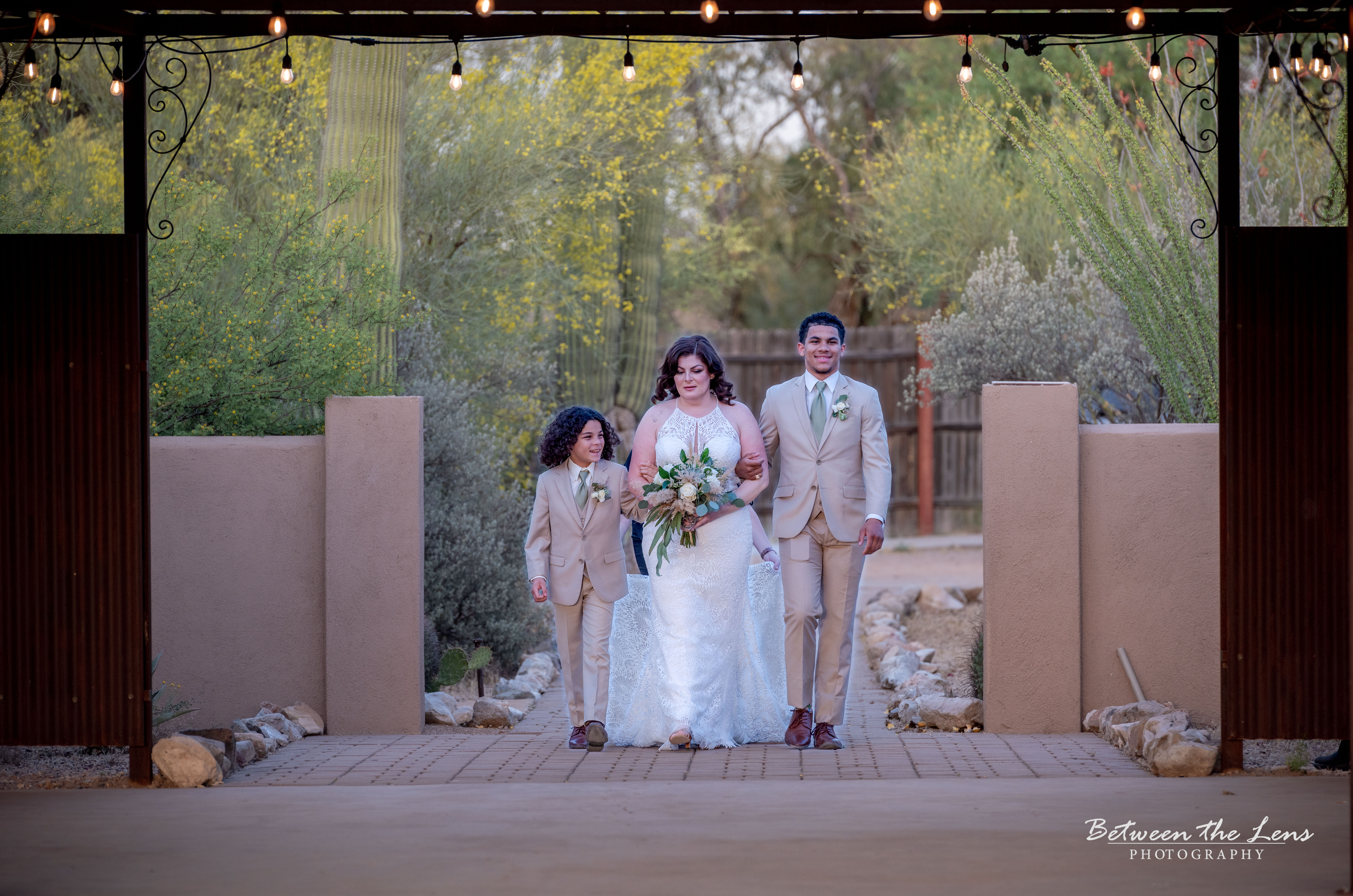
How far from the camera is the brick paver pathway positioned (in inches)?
240

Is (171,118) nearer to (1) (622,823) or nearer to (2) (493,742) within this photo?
(2) (493,742)

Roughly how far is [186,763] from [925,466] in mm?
14745

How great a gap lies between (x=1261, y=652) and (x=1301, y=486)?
72 centimetres

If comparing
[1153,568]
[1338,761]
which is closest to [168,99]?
[1153,568]

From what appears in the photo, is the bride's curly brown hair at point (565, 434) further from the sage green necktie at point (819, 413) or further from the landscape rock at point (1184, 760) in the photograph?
the landscape rock at point (1184, 760)

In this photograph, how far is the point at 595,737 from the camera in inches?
268

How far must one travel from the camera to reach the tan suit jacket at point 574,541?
273 inches

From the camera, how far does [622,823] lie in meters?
5.13

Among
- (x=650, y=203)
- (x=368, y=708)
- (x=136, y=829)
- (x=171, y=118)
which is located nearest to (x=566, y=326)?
(x=650, y=203)

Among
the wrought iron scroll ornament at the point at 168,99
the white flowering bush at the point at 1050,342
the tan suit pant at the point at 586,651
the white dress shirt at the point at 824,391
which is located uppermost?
the wrought iron scroll ornament at the point at 168,99

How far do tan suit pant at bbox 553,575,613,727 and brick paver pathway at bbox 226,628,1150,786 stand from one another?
213mm

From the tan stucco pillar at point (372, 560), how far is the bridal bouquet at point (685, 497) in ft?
4.15

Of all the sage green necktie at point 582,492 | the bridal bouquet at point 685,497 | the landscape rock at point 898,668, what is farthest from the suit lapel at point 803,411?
the landscape rock at point 898,668

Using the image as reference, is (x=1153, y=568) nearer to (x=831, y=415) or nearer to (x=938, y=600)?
(x=831, y=415)
